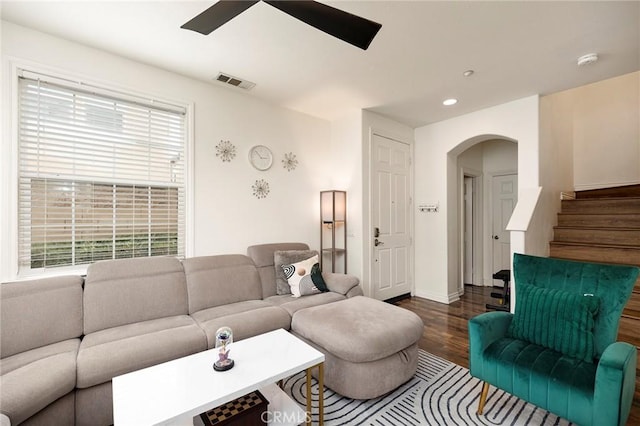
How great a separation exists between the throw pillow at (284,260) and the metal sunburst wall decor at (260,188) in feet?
2.35

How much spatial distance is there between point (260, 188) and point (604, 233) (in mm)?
4001

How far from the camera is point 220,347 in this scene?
153cm

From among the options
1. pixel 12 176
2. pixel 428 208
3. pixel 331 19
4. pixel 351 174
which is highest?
pixel 331 19

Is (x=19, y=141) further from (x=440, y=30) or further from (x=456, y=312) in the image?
(x=456, y=312)

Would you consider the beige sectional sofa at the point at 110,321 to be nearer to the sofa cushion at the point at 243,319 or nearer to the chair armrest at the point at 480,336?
the sofa cushion at the point at 243,319

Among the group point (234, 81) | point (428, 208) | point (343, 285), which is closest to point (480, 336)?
point (343, 285)

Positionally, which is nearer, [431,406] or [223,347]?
[223,347]

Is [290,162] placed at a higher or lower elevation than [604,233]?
higher

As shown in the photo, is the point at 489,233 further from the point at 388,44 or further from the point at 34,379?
the point at 34,379

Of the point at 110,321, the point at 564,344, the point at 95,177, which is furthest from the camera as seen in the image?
the point at 95,177

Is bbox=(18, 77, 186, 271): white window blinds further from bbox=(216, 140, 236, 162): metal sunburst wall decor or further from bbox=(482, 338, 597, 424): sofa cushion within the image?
bbox=(482, 338, 597, 424): sofa cushion

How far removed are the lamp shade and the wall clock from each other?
2.83 feet

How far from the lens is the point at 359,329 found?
1.97 metres

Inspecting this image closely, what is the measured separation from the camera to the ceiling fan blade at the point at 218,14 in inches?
52.3
